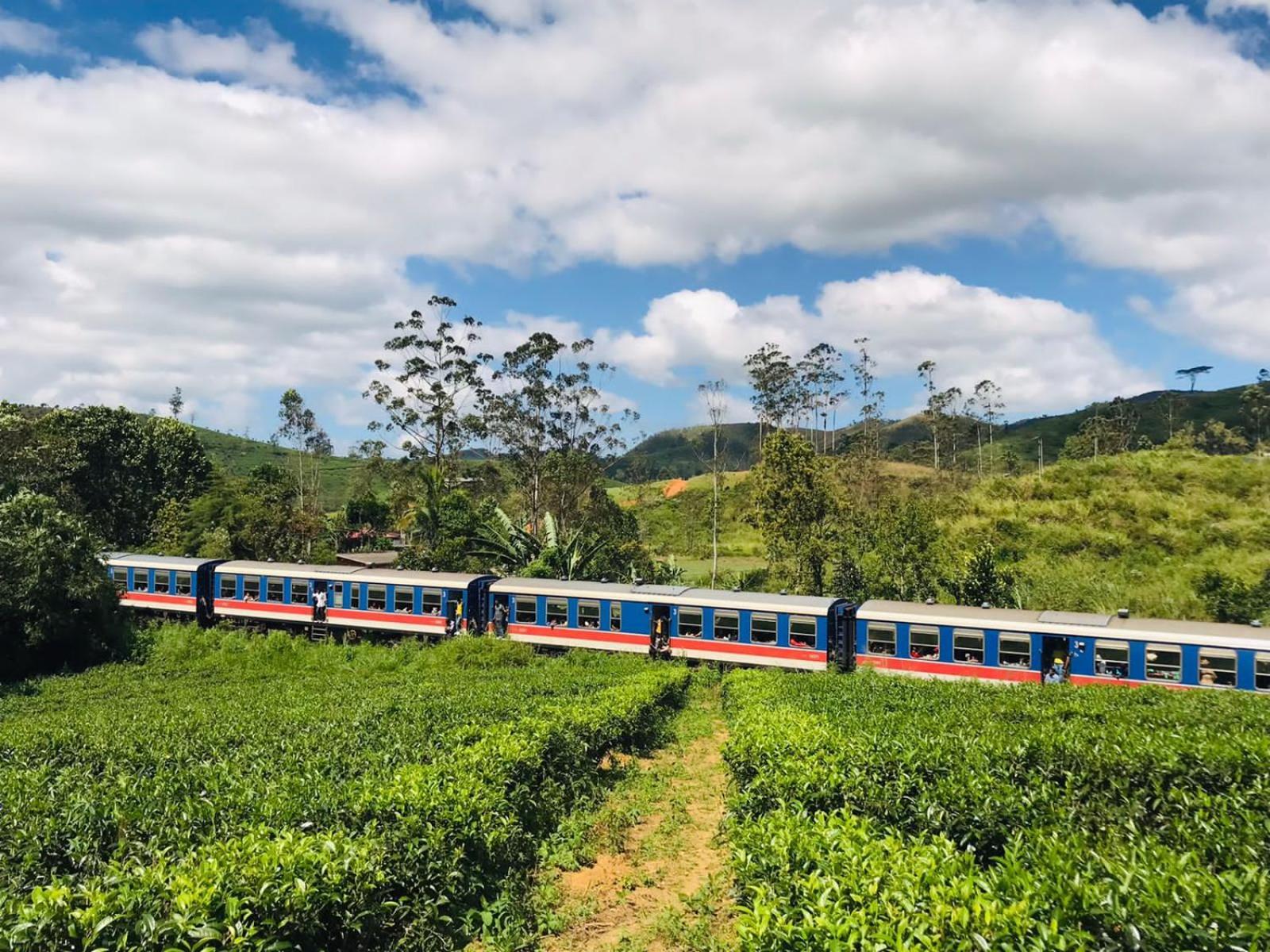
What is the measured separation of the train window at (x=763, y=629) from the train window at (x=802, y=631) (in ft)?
1.78

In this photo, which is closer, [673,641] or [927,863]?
[927,863]

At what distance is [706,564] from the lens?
5266 centimetres

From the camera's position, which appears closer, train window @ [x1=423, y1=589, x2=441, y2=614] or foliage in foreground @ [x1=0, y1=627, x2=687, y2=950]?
foliage in foreground @ [x1=0, y1=627, x2=687, y2=950]

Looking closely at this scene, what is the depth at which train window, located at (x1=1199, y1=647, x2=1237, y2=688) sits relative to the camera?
18.6 metres

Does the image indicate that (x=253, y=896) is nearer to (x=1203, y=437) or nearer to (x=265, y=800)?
(x=265, y=800)

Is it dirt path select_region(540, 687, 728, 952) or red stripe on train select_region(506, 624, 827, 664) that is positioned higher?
red stripe on train select_region(506, 624, 827, 664)

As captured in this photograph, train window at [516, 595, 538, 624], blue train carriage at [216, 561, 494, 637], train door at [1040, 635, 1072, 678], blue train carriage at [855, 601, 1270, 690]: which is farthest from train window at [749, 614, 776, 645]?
blue train carriage at [216, 561, 494, 637]

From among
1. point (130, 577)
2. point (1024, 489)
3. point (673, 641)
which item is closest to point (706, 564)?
point (1024, 489)

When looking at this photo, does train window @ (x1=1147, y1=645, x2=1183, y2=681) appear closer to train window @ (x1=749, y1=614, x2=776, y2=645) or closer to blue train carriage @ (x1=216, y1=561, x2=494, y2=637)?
train window @ (x1=749, y1=614, x2=776, y2=645)

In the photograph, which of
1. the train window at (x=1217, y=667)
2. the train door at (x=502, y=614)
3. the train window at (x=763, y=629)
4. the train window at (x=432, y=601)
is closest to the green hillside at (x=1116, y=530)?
the train window at (x=1217, y=667)

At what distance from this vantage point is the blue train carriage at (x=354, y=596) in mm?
28422

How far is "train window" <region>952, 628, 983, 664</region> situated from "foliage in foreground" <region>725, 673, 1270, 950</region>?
23.3 ft

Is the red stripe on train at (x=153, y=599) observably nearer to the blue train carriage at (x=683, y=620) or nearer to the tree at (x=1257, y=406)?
the blue train carriage at (x=683, y=620)

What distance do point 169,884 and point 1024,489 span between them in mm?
50721
